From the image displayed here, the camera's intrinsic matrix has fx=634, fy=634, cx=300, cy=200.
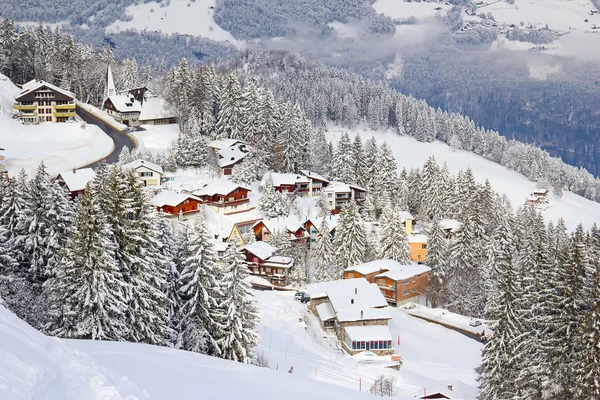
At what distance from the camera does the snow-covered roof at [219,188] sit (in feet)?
256

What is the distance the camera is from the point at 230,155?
87.9 m

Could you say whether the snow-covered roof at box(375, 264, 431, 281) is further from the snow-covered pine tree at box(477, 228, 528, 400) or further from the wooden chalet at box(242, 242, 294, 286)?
the snow-covered pine tree at box(477, 228, 528, 400)

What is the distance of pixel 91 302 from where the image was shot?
29719mm

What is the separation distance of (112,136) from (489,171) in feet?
299

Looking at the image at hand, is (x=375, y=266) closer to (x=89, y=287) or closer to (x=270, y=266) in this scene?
(x=270, y=266)

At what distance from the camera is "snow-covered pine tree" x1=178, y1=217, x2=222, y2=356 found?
34.8m

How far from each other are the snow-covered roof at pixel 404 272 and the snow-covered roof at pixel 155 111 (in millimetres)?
49572

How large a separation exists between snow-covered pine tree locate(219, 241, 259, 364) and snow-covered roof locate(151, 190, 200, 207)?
36326 millimetres

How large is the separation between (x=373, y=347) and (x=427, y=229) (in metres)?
40.5

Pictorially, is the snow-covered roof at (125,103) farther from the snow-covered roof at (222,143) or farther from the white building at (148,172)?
the white building at (148,172)

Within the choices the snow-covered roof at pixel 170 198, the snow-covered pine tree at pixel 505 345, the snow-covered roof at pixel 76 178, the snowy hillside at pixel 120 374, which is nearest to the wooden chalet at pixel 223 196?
the snow-covered roof at pixel 170 198

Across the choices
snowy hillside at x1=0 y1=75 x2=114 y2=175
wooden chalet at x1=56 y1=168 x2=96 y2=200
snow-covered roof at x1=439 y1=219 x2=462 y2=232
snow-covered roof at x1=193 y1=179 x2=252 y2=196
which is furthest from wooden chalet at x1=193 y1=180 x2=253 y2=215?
snow-covered roof at x1=439 y1=219 x2=462 y2=232

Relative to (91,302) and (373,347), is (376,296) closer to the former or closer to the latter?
(373,347)

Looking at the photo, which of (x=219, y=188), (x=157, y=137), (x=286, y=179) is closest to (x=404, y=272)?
(x=286, y=179)
